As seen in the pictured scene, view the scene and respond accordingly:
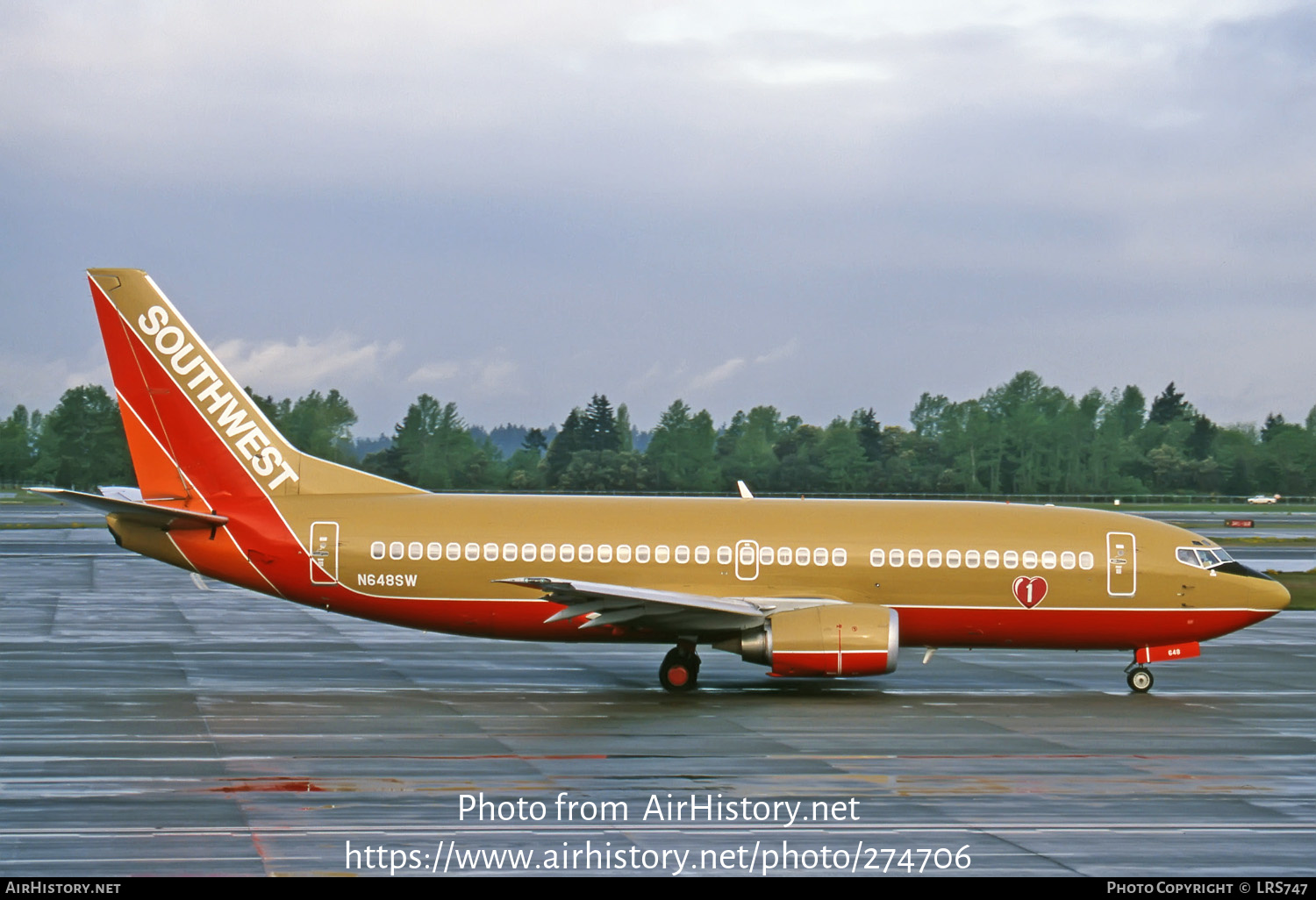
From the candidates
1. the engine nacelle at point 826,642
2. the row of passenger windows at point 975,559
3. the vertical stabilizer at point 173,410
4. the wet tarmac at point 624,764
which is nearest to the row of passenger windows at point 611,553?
the row of passenger windows at point 975,559

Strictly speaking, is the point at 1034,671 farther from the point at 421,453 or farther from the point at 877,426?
the point at 877,426

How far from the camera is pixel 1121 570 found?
2552 centimetres

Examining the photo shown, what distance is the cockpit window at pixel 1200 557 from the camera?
84.5 feet

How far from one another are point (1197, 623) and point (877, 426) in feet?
333

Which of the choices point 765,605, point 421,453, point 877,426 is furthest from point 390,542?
point 877,426

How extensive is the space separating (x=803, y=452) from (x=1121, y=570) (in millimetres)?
95729

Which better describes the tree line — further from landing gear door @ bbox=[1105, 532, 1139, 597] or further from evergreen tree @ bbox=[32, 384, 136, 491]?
landing gear door @ bbox=[1105, 532, 1139, 597]

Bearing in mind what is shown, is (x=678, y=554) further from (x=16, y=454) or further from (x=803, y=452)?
(x=16, y=454)

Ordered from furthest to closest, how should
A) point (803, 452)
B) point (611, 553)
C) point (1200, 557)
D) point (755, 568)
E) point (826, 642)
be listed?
point (803, 452)
point (1200, 557)
point (611, 553)
point (755, 568)
point (826, 642)

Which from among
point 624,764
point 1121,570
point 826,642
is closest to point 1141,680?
point 1121,570

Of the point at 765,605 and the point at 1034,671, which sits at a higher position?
the point at 765,605

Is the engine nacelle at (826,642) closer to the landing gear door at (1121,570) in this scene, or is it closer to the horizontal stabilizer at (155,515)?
the landing gear door at (1121,570)

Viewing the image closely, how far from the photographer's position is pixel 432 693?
2419cm

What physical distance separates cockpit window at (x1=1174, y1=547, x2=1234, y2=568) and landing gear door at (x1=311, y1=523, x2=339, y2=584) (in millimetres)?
16021
